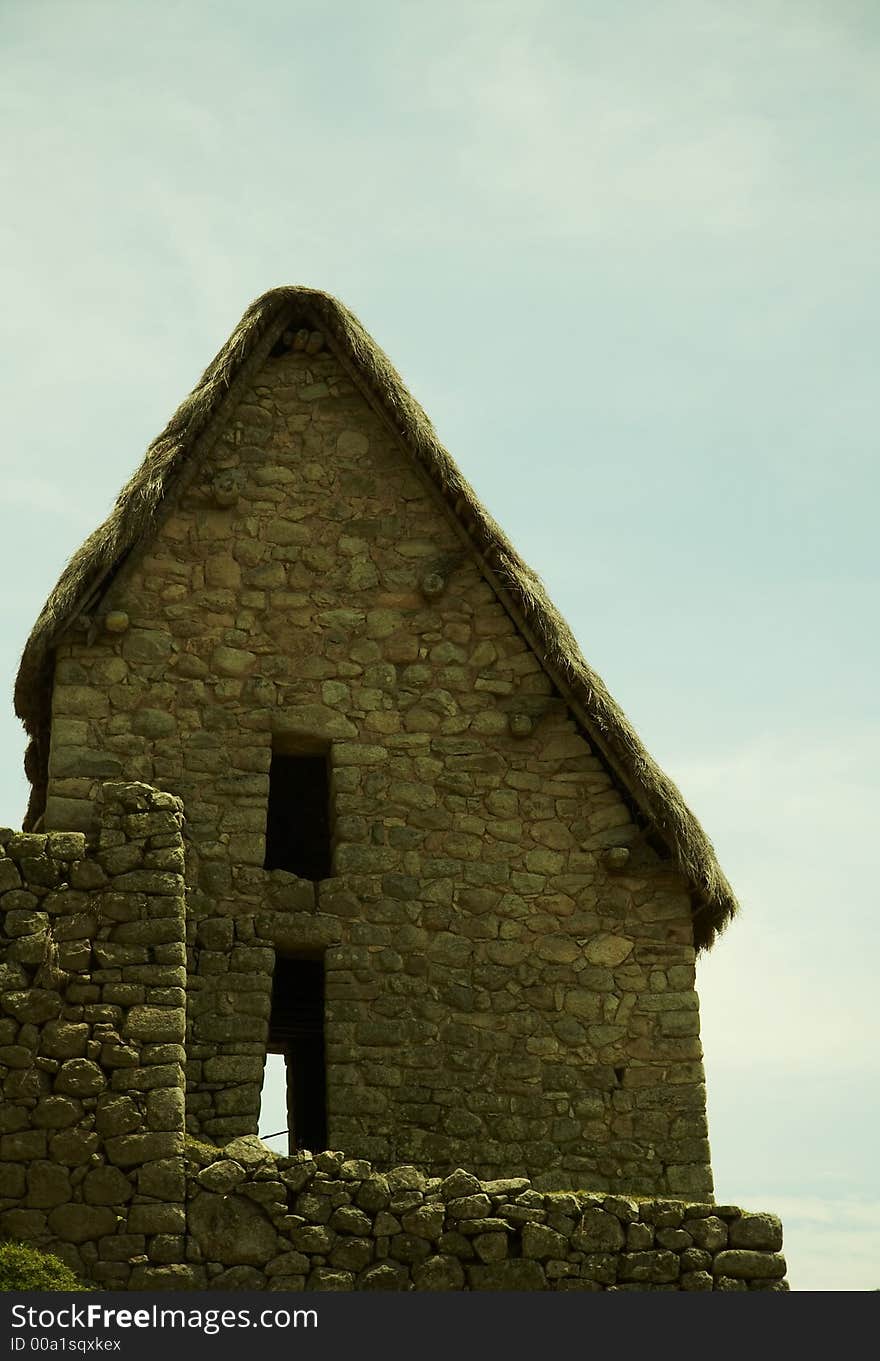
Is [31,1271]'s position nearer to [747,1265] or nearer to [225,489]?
[747,1265]

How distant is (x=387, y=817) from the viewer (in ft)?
44.9

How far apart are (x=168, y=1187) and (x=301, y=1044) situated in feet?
23.9

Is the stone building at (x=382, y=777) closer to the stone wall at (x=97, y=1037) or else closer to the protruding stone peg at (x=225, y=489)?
the protruding stone peg at (x=225, y=489)

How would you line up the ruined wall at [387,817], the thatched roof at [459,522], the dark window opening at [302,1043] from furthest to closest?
the dark window opening at [302,1043] < the thatched roof at [459,522] < the ruined wall at [387,817]

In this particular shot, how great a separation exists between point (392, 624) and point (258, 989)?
121 inches

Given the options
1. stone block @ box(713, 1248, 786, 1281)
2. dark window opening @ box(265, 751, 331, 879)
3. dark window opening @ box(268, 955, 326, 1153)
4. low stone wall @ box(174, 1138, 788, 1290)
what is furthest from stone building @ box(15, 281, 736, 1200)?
stone block @ box(713, 1248, 786, 1281)

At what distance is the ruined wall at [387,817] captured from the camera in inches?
506

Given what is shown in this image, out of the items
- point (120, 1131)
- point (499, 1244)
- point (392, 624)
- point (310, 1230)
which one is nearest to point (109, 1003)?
point (120, 1131)

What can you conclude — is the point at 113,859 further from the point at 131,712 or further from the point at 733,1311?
the point at 733,1311

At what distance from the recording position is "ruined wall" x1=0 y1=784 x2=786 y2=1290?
33.8ft

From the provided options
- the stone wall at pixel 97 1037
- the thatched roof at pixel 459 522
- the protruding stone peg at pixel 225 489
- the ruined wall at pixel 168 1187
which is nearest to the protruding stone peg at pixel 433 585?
the thatched roof at pixel 459 522

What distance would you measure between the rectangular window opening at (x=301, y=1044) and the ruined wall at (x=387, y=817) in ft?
5.90

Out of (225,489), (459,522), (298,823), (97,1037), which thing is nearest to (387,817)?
(459,522)

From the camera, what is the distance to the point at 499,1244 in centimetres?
1055
